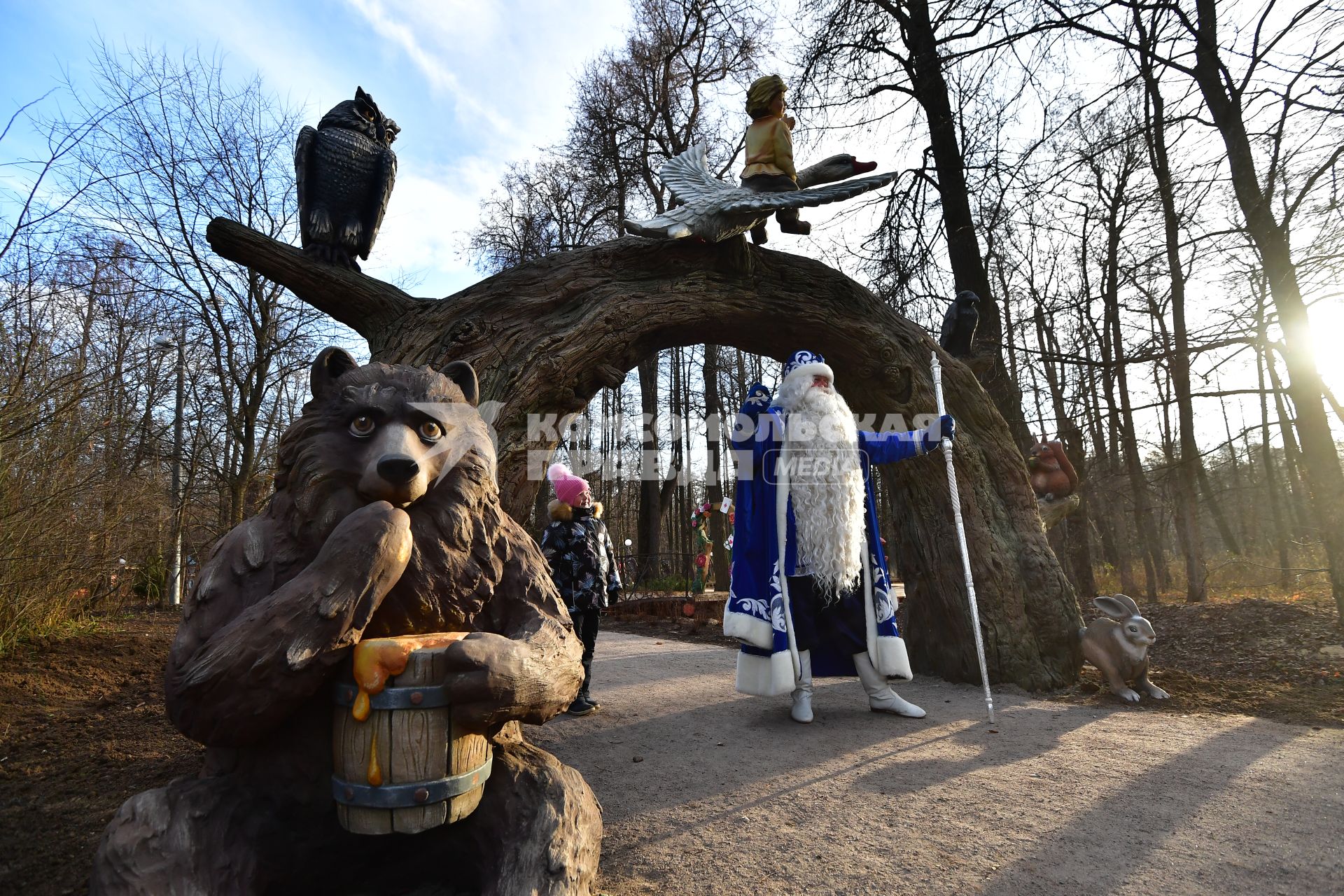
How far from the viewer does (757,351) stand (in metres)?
5.10

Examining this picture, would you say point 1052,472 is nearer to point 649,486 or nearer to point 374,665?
point 374,665

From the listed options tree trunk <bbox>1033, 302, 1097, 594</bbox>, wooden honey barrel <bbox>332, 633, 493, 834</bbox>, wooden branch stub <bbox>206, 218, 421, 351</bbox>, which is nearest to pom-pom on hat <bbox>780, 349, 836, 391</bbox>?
wooden branch stub <bbox>206, 218, 421, 351</bbox>

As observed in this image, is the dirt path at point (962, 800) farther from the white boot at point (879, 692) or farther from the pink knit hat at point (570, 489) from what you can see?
the pink knit hat at point (570, 489)

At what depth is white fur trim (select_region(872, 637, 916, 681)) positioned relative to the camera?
3.83 meters

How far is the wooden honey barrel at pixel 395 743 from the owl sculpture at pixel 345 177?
9.08 feet

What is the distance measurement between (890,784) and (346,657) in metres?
2.32

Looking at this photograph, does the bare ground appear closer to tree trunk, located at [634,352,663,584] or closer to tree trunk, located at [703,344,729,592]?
tree trunk, located at [634,352,663,584]

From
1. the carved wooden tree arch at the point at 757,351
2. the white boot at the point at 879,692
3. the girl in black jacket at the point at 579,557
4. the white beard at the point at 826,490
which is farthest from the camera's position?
the girl in black jacket at the point at 579,557

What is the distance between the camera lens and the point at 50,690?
4527 millimetres

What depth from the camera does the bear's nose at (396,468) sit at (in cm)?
166

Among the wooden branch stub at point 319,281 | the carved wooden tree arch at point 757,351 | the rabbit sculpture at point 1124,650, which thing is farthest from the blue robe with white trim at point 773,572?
the wooden branch stub at point 319,281

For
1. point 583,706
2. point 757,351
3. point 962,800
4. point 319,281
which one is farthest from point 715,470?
point 962,800

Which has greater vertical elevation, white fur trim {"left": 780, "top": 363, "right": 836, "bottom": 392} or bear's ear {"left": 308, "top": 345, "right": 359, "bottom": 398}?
white fur trim {"left": 780, "top": 363, "right": 836, "bottom": 392}

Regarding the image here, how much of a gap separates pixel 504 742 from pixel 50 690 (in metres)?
4.58
